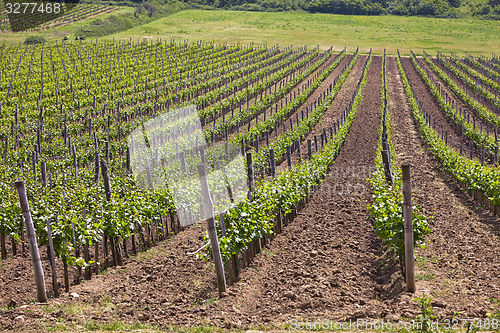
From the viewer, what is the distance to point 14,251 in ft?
33.8

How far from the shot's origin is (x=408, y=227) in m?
6.62

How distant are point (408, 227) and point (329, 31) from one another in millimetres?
94586

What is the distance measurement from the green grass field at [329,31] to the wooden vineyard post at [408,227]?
68013 millimetres

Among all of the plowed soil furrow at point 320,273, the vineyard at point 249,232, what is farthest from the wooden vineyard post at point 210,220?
the plowed soil furrow at point 320,273

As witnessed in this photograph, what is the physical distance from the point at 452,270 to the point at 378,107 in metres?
23.8

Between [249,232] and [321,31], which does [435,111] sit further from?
[321,31]

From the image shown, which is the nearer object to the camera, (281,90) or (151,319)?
(151,319)

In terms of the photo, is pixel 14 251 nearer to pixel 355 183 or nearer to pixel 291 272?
pixel 291 272

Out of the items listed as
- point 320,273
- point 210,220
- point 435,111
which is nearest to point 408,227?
point 320,273

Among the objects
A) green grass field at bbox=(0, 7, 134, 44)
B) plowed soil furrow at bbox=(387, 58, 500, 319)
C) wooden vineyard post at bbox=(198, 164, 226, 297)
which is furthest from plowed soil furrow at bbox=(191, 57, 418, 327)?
green grass field at bbox=(0, 7, 134, 44)

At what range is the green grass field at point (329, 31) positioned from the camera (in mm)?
79938

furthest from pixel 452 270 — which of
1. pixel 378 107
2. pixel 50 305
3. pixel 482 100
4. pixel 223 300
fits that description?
pixel 482 100

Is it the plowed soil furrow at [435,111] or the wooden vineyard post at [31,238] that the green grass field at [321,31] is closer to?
the plowed soil furrow at [435,111]

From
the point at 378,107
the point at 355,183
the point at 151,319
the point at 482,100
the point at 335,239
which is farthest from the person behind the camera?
the point at 482,100
